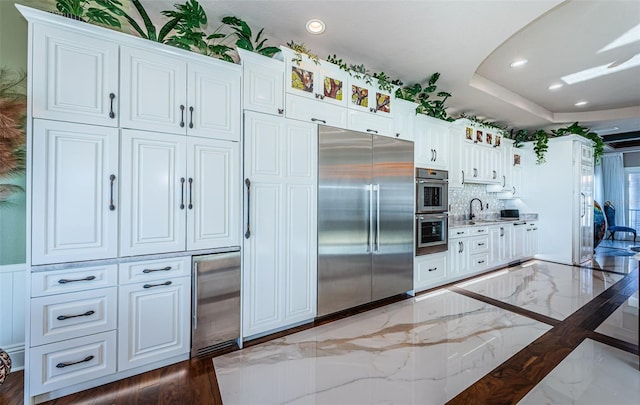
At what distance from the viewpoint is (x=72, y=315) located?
1820mm

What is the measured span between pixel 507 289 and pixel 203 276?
392 centimetres

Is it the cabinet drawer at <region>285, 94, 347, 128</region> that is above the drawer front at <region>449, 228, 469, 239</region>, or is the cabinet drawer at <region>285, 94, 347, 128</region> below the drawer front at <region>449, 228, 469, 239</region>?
above

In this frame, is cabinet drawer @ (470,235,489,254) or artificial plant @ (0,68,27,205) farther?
cabinet drawer @ (470,235,489,254)

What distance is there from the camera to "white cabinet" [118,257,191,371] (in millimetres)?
1969

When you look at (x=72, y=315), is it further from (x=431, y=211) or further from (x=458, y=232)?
(x=458, y=232)

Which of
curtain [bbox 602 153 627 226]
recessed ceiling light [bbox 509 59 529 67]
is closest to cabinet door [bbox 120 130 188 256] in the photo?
recessed ceiling light [bbox 509 59 529 67]

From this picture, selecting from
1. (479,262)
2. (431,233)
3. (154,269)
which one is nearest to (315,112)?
(154,269)

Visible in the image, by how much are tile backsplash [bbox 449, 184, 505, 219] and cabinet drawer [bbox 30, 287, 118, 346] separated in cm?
488

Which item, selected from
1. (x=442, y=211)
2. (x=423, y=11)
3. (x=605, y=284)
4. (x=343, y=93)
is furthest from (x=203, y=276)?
(x=605, y=284)

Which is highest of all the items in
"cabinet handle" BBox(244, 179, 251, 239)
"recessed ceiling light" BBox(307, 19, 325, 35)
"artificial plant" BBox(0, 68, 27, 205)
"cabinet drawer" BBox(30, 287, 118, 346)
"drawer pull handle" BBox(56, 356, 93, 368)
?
"recessed ceiling light" BBox(307, 19, 325, 35)

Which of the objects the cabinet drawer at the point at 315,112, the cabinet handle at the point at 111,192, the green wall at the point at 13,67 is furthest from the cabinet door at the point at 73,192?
the cabinet drawer at the point at 315,112

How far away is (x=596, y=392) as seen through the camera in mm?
1854

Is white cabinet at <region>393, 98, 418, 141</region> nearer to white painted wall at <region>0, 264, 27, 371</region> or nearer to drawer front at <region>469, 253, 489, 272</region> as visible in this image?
drawer front at <region>469, 253, 489, 272</region>

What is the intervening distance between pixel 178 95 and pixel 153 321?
166 centimetres
